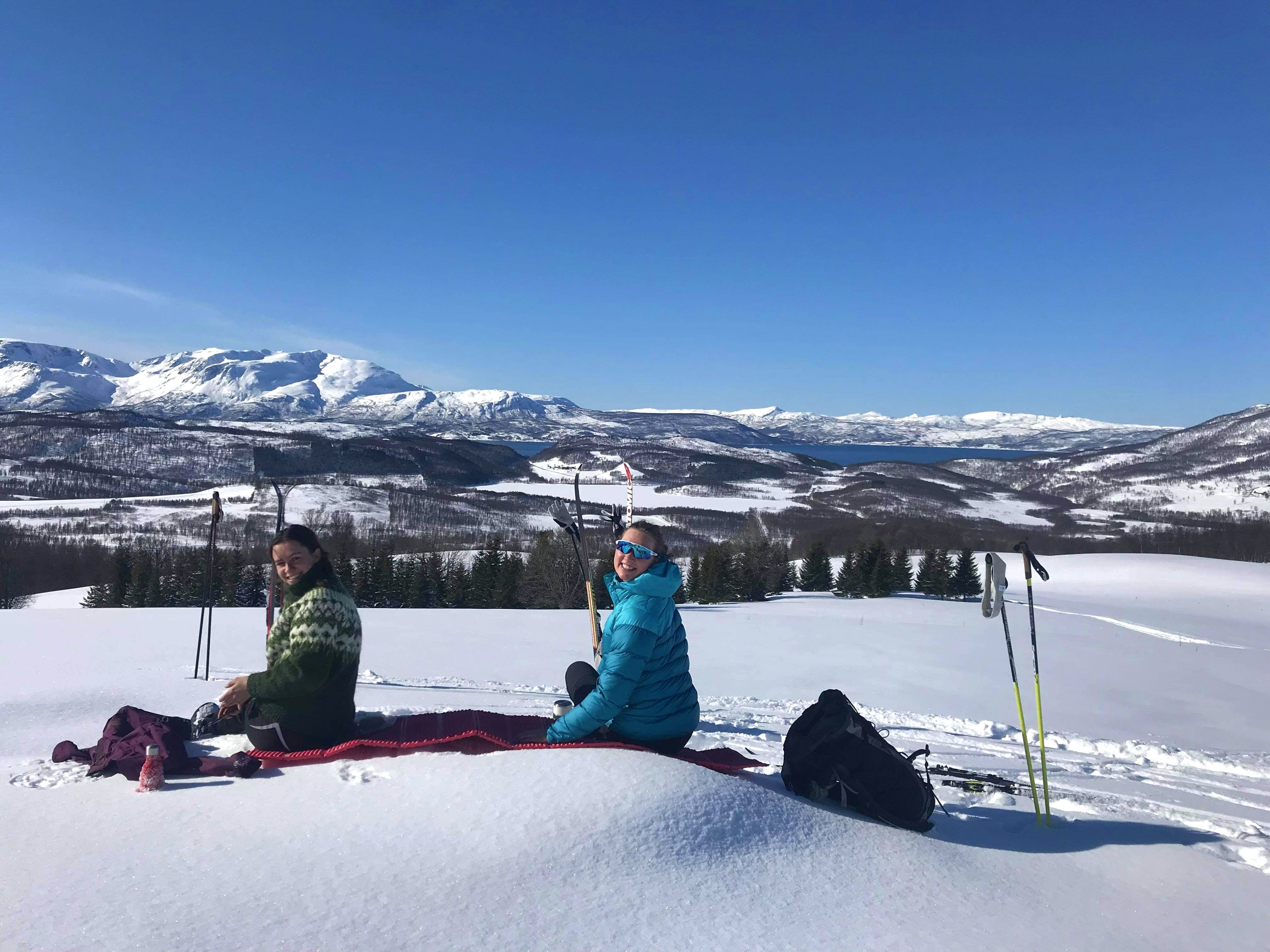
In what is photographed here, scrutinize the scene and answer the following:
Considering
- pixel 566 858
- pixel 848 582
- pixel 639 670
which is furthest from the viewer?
pixel 848 582

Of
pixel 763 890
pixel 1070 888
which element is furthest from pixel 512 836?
pixel 1070 888

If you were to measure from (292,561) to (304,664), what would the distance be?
0.65m

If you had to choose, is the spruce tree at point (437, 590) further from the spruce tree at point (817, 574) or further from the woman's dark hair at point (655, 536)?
the woman's dark hair at point (655, 536)

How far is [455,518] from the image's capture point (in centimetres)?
11869

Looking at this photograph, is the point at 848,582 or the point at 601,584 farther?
the point at 848,582

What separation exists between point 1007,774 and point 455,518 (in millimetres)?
116982

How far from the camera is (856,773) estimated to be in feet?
14.2

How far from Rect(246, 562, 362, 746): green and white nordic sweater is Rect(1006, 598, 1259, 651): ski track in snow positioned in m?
20.4

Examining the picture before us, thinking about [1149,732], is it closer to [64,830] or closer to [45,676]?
[64,830]

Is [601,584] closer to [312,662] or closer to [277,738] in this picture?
[277,738]

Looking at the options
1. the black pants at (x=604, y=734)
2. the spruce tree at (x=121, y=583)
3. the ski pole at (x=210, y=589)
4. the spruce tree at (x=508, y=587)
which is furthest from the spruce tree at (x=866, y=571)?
the spruce tree at (x=121, y=583)

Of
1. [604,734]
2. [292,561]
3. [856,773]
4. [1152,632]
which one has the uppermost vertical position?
[292,561]

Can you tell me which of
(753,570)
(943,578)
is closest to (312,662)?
(753,570)

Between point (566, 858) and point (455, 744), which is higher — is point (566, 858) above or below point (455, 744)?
below
